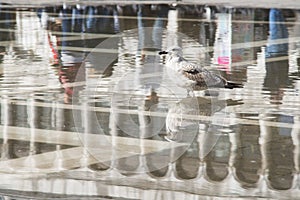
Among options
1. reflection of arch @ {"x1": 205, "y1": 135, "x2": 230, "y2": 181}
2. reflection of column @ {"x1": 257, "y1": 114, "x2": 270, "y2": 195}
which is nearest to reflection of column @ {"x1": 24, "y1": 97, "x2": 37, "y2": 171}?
reflection of arch @ {"x1": 205, "y1": 135, "x2": 230, "y2": 181}

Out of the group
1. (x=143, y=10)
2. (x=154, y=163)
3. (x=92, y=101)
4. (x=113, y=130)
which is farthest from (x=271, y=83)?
(x=143, y=10)

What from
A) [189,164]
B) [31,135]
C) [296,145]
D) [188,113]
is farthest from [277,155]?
[31,135]

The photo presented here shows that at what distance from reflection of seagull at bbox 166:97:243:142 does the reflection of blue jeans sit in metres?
3.53

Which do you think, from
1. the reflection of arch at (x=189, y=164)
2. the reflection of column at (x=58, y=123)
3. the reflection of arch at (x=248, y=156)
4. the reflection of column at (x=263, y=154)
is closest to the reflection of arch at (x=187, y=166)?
the reflection of arch at (x=189, y=164)

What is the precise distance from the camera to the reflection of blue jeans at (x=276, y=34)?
11.6m

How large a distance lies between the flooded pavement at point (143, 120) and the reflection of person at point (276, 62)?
0.02 metres

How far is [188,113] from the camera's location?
289 inches

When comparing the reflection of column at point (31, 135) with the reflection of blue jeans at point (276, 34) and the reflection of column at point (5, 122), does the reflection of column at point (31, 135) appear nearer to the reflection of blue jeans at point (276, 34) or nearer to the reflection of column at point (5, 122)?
the reflection of column at point (5, 122)

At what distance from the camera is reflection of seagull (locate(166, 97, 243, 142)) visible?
6.76 metres

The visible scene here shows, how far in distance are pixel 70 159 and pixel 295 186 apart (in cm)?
168

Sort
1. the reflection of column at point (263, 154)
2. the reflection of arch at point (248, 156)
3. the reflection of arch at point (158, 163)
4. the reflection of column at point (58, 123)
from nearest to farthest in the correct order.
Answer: the reflection of column at point (263, 154)
the reflection of arch at point (248, 156)
the reflection of arch at point (158, 163)
the reflection of column at point (58, 123)

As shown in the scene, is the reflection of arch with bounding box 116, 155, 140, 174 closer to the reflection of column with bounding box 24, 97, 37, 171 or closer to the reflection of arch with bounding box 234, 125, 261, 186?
the reflection of column with bounding box 24, 97, 37, 171

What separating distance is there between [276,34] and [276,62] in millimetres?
3308

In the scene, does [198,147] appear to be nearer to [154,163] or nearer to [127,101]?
[154,163]
